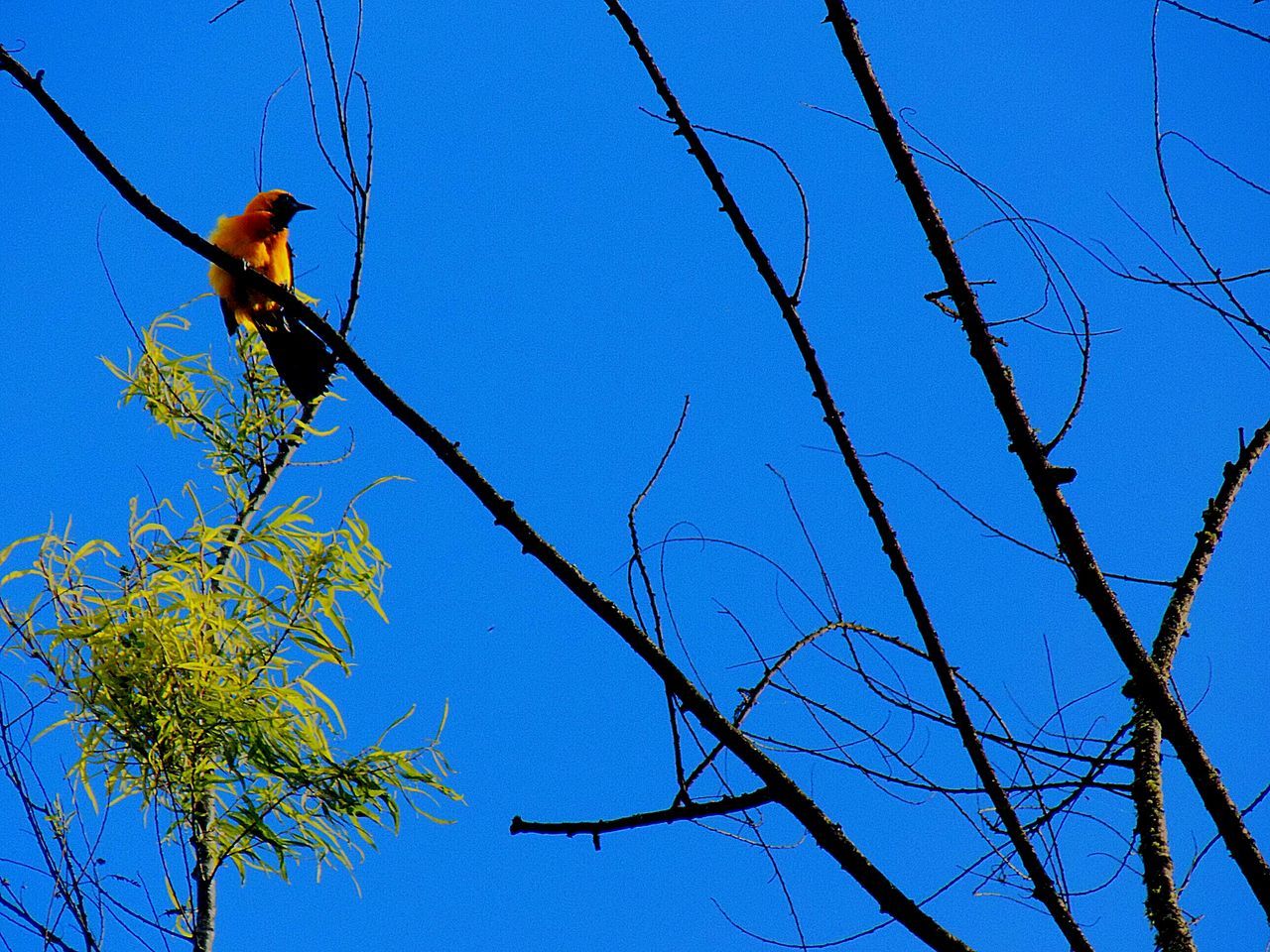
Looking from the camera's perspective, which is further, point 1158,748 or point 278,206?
point 278,206

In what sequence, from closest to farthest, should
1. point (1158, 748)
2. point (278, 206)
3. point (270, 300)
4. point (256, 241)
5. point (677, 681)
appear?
point (677, 681), point (1158, 748), point (270, 300), point (256, 241), point (278, 206)

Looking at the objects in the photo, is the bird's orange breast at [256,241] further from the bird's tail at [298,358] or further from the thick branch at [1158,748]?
the thick branch at [1158,748]

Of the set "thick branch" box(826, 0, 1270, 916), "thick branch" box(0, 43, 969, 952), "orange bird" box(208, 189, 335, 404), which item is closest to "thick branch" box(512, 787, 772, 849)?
"thick branch" box(0, 43, 969, 952)

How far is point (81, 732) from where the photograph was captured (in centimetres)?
149

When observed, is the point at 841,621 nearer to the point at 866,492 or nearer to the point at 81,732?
the point at 866,492

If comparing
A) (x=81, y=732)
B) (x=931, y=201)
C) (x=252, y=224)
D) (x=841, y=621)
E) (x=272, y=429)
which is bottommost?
(x=81, y=732)

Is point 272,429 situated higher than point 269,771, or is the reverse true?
point 272,429

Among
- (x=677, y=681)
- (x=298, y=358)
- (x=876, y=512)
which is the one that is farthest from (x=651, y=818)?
(x=298, y=358)

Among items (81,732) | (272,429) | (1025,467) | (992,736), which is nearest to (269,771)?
(81,732)

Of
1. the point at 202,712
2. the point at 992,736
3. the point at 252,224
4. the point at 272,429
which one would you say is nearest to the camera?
the point at 992,736

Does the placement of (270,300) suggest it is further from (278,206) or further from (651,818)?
(651,818)

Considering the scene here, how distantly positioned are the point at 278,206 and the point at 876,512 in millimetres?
2650

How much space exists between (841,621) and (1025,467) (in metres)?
0.27

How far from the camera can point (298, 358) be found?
7.12ft
